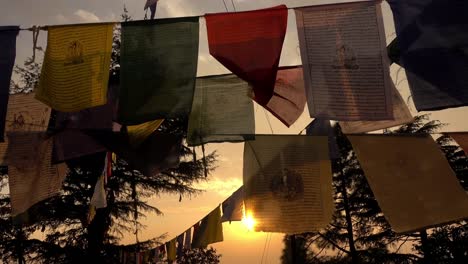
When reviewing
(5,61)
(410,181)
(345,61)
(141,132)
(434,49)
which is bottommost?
(410,181)

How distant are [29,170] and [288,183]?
4.22 meters

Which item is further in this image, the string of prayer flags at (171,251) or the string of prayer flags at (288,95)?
the string of prayer flags at (171,251)

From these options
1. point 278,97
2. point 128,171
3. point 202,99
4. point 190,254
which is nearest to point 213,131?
point 202,99

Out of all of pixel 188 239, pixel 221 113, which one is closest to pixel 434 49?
pixel 221 113

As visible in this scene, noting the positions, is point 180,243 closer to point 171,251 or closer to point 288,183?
point 171,251

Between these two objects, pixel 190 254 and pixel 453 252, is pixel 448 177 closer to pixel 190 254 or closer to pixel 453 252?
pixel 453 252

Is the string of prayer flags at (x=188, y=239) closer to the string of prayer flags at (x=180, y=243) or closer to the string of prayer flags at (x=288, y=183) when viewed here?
the string of prayer flags at (x=180, y=243)

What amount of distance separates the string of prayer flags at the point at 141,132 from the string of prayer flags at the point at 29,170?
139 centimetres

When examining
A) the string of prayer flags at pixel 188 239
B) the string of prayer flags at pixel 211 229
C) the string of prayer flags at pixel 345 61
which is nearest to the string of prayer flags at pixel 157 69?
the string of prayer flags at pixel 345 61

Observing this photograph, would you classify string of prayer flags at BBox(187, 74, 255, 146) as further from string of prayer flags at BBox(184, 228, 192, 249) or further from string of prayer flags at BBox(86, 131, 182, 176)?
string of prayer flags at BBox(184, 228, 192, 249)

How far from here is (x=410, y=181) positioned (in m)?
5.97

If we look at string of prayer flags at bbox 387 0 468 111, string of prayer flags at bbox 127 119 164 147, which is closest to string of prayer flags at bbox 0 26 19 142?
string of prayer flags at bbox 127 119 164 147

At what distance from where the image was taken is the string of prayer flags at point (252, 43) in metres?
5.36

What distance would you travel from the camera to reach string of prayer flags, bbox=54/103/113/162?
22.8 feet
